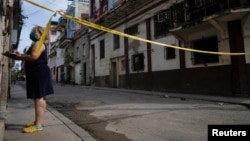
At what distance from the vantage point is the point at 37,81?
5.61m

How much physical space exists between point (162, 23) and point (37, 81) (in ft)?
45.8

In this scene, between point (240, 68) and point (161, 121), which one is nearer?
point (161, 121)

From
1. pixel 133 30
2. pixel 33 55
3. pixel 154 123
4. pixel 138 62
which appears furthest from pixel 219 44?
pixel 33 55

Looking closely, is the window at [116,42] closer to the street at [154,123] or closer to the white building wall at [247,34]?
the white building wall at [247,34]

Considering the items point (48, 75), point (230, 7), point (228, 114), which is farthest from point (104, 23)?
point (48, 75)

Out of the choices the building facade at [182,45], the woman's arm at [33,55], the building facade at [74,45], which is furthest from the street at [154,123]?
the building facade at [74,45]

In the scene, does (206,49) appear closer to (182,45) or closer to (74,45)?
(182,45)

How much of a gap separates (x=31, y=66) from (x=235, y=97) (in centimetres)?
960

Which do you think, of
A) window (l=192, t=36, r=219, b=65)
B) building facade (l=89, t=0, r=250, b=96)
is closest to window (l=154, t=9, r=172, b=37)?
building facade (l=89, t=0, r=250, b=96)

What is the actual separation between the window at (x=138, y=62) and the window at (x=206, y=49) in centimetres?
571

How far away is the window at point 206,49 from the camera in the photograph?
47.8ft

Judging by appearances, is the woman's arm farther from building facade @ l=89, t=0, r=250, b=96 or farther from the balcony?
the balcony

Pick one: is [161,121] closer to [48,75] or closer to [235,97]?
[48,75]

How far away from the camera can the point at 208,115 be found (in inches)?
318
